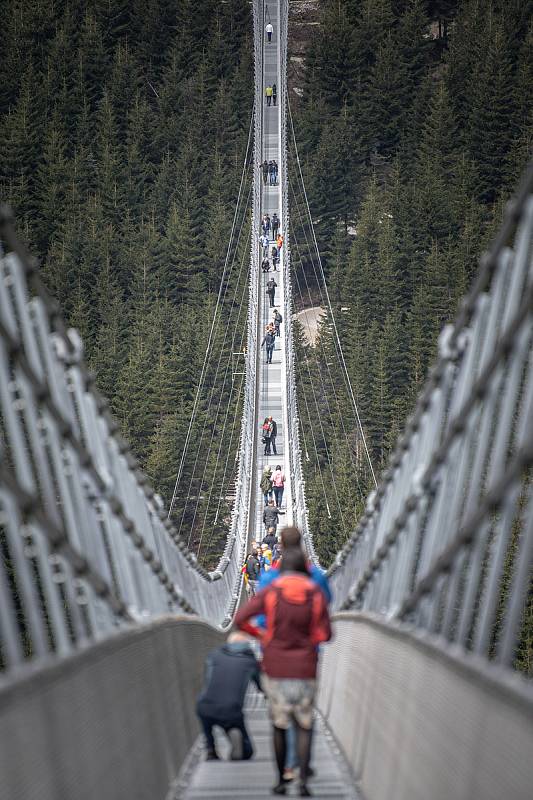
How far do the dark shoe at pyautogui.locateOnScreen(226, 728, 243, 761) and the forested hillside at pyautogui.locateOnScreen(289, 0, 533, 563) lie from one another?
44986mm

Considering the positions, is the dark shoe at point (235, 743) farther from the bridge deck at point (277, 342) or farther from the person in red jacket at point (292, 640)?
the bridge deck at point (277, 342)

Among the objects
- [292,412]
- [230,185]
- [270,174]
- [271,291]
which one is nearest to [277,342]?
[271,291]

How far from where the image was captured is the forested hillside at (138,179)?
225ft

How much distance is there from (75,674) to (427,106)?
308 ft

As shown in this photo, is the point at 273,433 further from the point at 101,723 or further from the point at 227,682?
the point at 101,723

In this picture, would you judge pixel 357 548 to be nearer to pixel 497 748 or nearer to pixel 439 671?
pixel 439 671

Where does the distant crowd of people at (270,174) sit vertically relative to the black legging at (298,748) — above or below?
above

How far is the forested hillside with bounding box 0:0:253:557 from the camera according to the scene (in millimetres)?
68625

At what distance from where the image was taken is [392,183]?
88.5 metres

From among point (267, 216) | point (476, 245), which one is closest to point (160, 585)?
point (267, 216)

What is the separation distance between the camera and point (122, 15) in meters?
110

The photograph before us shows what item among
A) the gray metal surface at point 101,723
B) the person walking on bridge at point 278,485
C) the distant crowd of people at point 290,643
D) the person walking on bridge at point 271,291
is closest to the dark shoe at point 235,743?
the gray metal surface at point 101,723

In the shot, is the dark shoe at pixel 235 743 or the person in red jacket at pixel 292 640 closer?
the person in red jacket at pixel 292 640

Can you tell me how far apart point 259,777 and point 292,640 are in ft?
3.14
